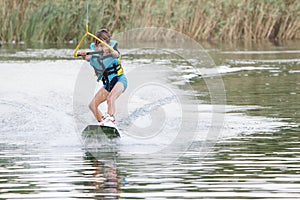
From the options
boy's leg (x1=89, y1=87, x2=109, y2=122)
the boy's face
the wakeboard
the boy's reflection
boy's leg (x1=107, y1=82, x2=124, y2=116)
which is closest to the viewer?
the boy's reflection

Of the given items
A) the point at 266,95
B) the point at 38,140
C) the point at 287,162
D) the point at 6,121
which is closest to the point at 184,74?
the point at 266,95

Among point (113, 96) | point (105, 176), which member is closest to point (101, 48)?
point (113, 96)

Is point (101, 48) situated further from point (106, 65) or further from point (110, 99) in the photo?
point (110, 99)

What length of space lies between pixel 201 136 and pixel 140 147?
103cm

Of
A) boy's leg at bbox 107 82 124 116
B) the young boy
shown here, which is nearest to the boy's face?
the young boy

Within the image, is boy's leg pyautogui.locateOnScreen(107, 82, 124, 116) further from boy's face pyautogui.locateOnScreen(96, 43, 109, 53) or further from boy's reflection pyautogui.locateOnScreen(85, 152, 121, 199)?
boy's reflection pyautogui.locateOnScreen(85, 152, 121, 199)

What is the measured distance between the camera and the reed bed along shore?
30.3 m

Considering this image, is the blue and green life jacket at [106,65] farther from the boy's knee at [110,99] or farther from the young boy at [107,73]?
the boy's knee at [110,99]

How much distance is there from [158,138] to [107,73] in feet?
4.34

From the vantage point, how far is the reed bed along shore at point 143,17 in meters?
30.3

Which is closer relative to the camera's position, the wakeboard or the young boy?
the wakeboard

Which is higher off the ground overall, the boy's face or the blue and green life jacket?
the boy's face

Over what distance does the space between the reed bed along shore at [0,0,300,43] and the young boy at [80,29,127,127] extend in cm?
1745

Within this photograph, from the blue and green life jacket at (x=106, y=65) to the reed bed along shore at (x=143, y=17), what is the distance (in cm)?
1743
